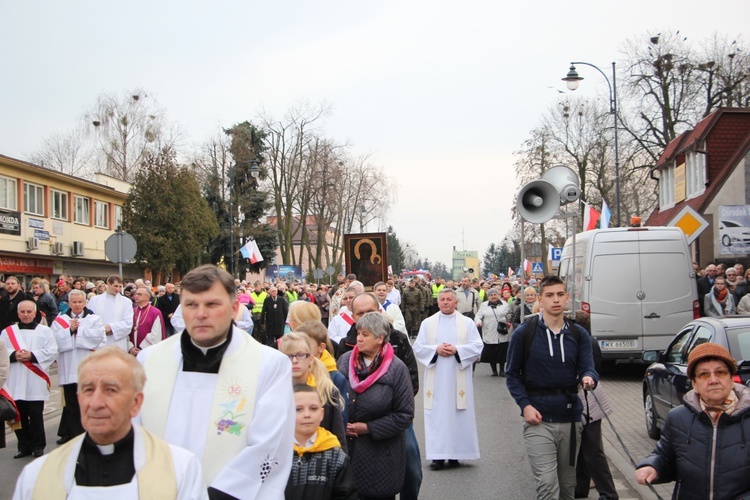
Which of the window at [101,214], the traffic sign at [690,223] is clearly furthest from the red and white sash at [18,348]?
the window at [101,214]

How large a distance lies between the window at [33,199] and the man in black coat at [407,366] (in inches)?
1190

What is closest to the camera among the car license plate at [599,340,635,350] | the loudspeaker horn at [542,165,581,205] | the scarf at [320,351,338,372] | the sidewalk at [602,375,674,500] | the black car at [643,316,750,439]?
the scarf at [320,351,338,372]

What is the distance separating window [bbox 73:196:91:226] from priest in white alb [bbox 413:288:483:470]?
109 ft

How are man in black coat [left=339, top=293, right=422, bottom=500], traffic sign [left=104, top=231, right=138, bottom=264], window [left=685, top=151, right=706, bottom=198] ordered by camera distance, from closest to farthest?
man in black coat [left=339, top=293, right=422, bottom=500] < traffic sign [left=104, top=231, right=138, bottom=264] < window [left=685, top=151, right=706, bottom=198]

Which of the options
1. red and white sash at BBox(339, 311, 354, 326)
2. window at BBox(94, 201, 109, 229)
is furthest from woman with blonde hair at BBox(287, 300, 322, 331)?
window at BBox(94, 201, 109, 229)

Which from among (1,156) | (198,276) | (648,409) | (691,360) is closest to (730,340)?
(648,409)

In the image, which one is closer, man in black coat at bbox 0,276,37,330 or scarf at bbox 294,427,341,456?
scarf at bbox 294,427,341,456

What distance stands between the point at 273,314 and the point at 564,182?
39.2 ft

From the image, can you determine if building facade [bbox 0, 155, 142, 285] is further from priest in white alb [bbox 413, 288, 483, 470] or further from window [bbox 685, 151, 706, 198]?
window [bbox 685, 151, 706, 198]

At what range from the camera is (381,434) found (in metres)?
5.57

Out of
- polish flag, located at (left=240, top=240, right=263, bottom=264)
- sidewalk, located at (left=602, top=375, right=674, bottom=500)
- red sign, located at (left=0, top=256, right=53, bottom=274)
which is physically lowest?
sidewalk, located at (left=602, top=375, right=674, bottom=500)

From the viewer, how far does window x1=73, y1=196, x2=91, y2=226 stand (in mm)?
39844

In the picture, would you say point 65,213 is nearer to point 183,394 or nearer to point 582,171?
point 582,171

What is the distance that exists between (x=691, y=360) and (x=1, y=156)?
31.6 m
